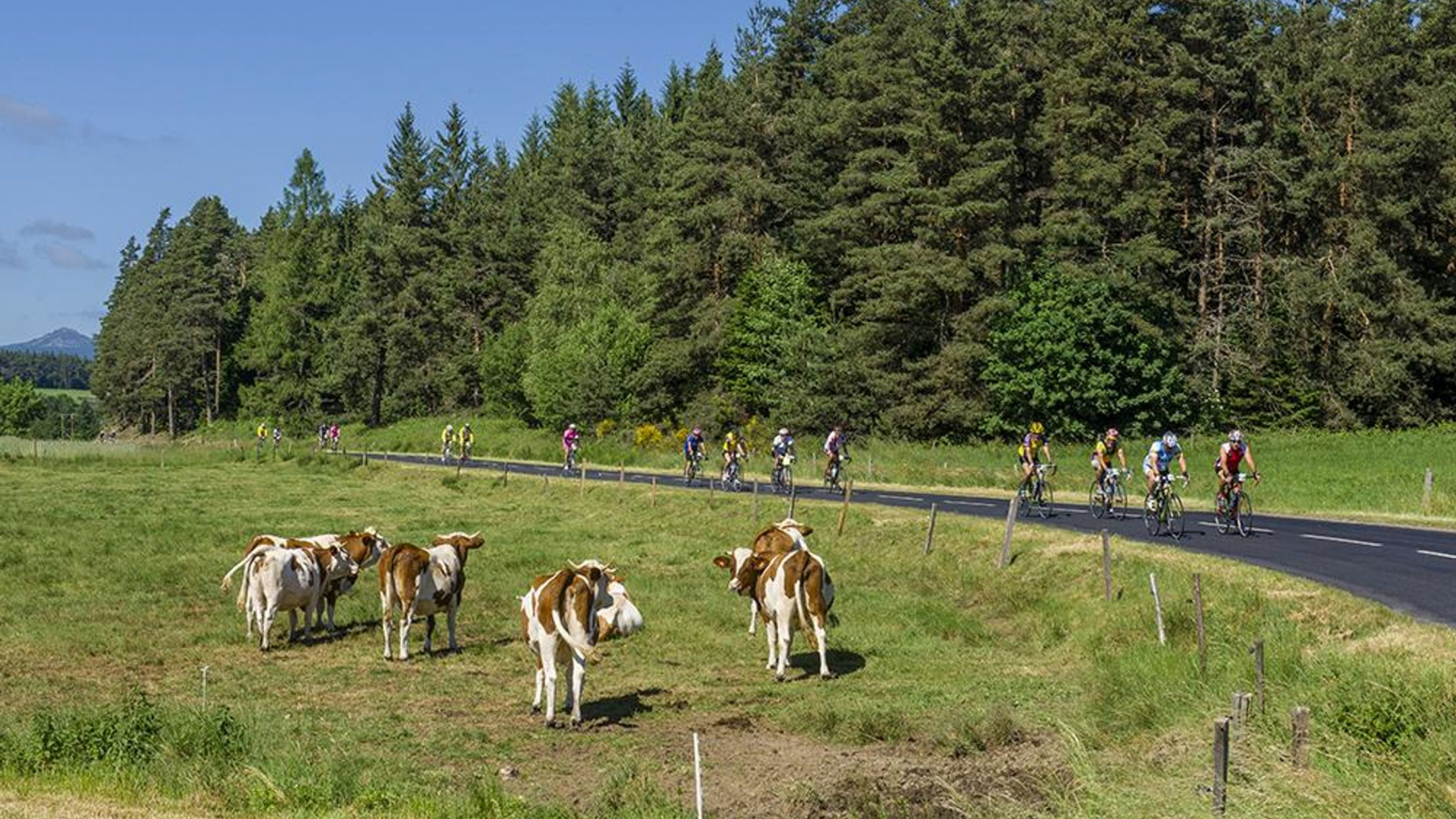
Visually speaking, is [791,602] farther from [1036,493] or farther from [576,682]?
[1036,493]

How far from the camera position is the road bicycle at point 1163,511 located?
27969 mm

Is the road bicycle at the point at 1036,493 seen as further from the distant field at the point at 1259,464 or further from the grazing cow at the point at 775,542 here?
the grazing cow at the point at 775,542

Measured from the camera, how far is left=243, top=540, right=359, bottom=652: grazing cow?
2039 centimetres

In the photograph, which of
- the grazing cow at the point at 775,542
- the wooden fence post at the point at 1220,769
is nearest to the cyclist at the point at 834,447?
the grazing cow at the point at 775,542

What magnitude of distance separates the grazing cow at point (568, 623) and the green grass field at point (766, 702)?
57 centimetres

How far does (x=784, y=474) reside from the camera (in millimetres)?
43312

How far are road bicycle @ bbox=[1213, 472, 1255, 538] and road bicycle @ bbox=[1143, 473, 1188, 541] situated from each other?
0.94 metres

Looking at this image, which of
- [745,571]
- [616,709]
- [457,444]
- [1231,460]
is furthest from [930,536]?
[457,444]

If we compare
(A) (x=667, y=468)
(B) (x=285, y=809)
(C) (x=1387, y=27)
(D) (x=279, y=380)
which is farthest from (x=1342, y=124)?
(D) (x=279, y=380)

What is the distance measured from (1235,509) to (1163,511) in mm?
1586

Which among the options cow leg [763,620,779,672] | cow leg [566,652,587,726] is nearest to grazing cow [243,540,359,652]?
cow leg [566,652,587,726]

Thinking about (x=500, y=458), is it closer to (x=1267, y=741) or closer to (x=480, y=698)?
(x=480, y=698)

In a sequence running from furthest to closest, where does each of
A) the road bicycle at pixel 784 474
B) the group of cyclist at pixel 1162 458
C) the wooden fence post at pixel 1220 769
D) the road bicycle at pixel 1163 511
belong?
the road bicycle at pixel 784 474 → the road bicycle at pixel 1163 511 → the group of cyclist at pixel 1162 458 → the wooden fence post at pixel 1220 769

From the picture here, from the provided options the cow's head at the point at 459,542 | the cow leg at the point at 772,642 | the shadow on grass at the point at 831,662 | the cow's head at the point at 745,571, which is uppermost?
the cow's head at the point at 459,542
